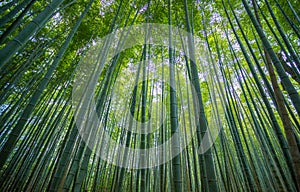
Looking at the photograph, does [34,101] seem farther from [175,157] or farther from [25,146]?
[25,146]

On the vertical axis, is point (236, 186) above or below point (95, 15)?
below

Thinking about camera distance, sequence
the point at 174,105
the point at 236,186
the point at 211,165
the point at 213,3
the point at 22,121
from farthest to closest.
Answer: the point at 213,3, the point at 236,186, the point at 174,105, the point at 22,121, the point at 211,165

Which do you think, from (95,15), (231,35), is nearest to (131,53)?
(95,15)

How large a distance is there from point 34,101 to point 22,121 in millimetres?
171

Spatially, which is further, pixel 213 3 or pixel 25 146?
pixel 213 3

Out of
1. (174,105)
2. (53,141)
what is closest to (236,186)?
(174,105)

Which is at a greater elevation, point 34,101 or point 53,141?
point 53,141

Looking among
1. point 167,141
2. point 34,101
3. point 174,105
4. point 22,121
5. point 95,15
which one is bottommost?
point 22,121

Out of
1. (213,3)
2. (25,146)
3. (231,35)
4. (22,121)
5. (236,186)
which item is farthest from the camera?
(231,35)

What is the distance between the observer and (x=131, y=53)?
4.32m

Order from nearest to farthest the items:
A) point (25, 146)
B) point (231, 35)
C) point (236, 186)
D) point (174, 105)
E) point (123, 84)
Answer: point (174, 105) < point (236, 186) < point (25, 146) < point (231, 35) < point (123, 84)

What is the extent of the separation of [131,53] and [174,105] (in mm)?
2838

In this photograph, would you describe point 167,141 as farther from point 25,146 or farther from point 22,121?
point 22,121

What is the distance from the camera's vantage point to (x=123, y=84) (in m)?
5.71
